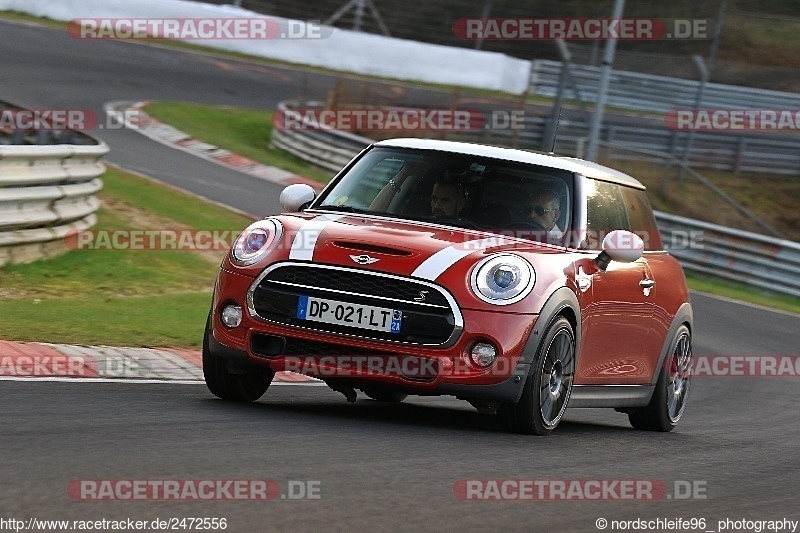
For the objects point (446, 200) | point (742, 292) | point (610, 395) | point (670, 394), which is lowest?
point (742, 292)

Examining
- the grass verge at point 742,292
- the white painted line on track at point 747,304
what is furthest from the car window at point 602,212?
the grass verge at point 742,292

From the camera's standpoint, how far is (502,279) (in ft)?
23.7

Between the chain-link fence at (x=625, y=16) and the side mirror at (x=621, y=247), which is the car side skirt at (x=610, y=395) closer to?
the side mirror at (x=621, y=247)

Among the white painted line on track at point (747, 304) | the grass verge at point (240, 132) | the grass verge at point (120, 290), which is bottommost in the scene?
the white painted line on track at point (747, 304)

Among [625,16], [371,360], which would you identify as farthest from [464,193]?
[625,16]

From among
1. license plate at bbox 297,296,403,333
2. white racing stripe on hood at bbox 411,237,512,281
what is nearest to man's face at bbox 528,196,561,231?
white racing stripe on hood at bbox 411,237,512,281

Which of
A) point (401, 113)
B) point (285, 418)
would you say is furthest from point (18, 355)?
point (401, 113)

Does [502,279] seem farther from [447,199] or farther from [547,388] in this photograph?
[447,199]

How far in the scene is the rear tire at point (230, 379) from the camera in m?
7.72

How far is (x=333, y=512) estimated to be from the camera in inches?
198

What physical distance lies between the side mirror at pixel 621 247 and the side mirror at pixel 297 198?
1632 millimetres

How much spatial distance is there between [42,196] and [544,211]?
240 inches

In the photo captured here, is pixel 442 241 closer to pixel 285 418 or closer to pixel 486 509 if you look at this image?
pixel 285 418

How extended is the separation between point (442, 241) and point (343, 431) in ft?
3.64
